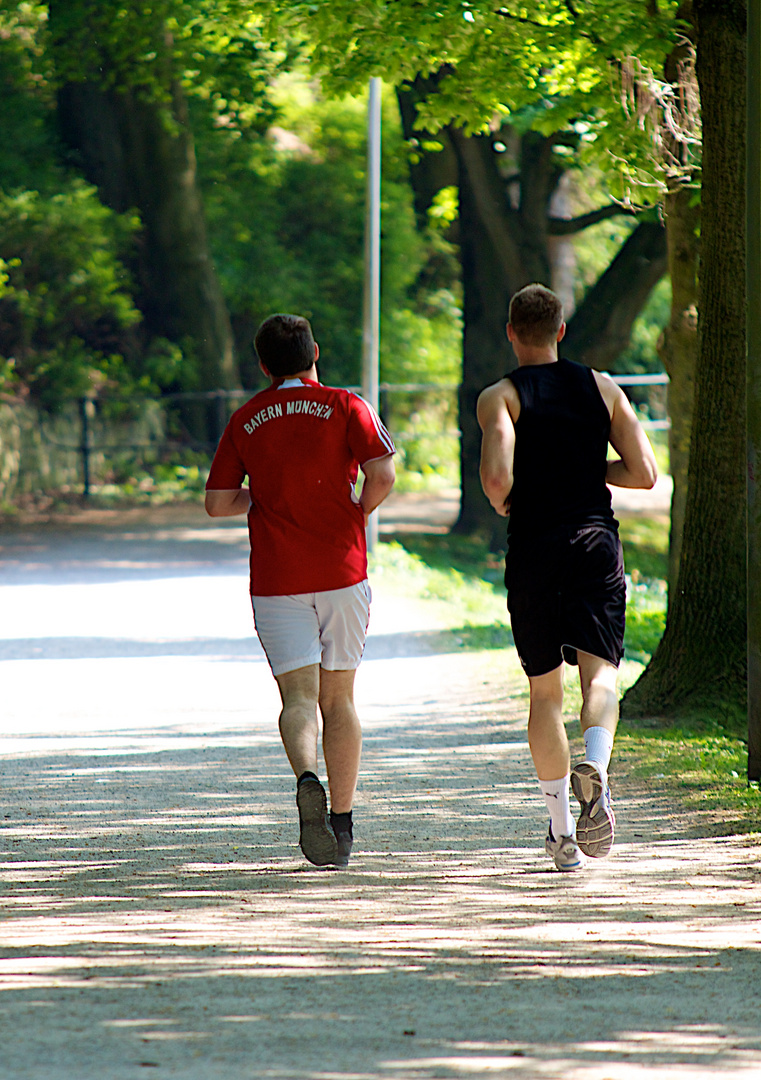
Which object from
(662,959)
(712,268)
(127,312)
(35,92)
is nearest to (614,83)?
(712,268)

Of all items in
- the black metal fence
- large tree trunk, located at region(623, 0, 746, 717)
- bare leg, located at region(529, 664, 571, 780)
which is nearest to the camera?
bare leg, located at region(529, 664, 571, 780)

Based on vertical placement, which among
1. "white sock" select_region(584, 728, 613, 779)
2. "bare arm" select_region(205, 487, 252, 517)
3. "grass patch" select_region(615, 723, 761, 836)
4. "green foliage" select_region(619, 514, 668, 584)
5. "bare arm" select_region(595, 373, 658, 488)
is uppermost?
"bare arm" select_region(595, 373, 658, 488)

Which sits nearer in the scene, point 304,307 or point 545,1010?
point 545,1010

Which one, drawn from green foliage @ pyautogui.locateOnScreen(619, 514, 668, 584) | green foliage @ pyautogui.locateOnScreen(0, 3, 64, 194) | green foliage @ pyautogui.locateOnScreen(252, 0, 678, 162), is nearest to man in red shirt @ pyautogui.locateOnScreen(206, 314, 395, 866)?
green foliage @ pyautogui.locateOnScreen(252, 0, 678, 162)

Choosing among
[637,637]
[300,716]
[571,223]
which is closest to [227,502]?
[300,716]

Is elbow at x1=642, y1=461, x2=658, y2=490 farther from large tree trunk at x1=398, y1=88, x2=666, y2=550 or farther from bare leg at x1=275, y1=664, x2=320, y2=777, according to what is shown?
large tree trunk at x1=398, y1=88, x2=666, y2=550

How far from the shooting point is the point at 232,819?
662 centimetres

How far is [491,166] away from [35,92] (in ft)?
46.0

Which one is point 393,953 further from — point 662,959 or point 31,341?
point 31,341

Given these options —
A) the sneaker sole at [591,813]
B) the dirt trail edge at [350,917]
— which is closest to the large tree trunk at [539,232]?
the dirt trail edge at [350,917]

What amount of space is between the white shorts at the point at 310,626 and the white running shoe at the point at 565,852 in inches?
40.6

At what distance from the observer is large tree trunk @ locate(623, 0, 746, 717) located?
8133 mm

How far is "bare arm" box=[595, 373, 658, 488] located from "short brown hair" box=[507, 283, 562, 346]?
25cm

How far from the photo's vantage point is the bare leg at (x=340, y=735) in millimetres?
5645
